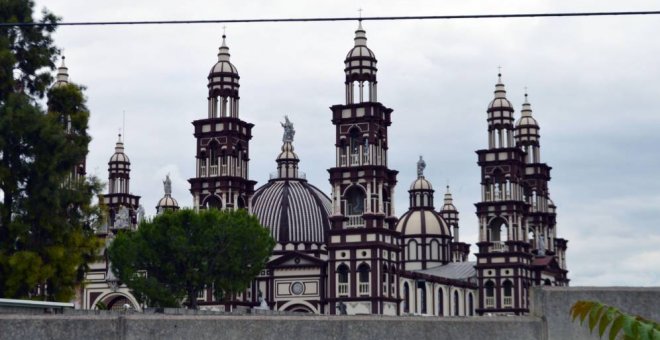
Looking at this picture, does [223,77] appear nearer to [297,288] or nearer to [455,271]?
[297,288]

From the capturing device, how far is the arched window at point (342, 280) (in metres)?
80.0

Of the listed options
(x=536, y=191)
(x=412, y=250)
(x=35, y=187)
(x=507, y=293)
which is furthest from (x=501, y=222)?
(x=35, y=187)

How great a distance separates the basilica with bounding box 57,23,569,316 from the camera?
80125 millimetres

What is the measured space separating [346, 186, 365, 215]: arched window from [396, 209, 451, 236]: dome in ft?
117

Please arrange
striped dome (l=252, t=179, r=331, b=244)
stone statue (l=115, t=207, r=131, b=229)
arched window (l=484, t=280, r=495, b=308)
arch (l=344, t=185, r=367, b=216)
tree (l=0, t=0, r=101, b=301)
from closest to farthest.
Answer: tree (l=0, t=0, r=101, b=301) → arch (l=344, t=185, r=367, b=216) → striped dome (l=252, t=179, r=331, b=244) → stone statue (l=115, t=207, r=131, b=229) → arched window (l=484, t=280, r=495, b=308)

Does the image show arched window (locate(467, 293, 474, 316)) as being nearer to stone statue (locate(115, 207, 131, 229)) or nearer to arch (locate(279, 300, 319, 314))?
arch (locate(279, 300, 319, 314))

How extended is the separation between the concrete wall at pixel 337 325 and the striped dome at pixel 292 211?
72.5 meters

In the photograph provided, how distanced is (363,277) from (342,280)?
68.1 inches

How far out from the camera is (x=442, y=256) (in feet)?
389

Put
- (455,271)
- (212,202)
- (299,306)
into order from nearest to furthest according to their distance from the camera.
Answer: (299,306) → (212,202) → (455,271)

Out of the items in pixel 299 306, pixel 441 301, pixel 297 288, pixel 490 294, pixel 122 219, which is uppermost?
pixel 122 219

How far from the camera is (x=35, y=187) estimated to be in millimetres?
37562

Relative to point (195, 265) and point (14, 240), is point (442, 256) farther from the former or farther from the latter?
point (14, 240)

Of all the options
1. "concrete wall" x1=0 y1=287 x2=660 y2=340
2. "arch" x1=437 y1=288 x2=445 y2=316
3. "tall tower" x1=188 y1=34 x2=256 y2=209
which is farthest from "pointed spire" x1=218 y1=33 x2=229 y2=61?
"concrete wall" x1=0 y1=287 x2=660 y2=340
